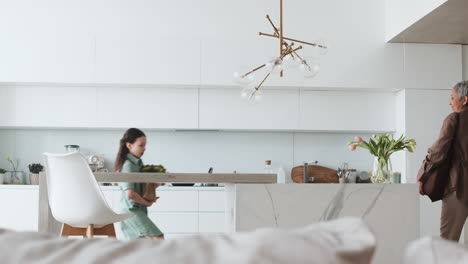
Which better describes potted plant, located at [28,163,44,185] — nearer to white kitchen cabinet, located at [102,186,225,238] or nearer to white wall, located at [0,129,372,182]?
white wall, located at [0,129,372,182]

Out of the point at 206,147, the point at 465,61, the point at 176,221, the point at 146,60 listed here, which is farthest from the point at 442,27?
the point at 176,221

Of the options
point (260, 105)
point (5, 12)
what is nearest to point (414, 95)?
point (260, 105)

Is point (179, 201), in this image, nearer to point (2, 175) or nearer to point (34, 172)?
point (34, 172)

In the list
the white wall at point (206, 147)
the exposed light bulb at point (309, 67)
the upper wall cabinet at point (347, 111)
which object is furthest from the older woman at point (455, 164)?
the white wall at point (206, 147)

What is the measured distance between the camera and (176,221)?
5816 mm

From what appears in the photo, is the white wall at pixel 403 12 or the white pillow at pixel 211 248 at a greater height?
the white wall at pixel 403 12

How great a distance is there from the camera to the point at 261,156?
6.33 meters

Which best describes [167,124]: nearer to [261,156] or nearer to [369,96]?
[261,156]

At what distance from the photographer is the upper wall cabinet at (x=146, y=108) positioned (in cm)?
587

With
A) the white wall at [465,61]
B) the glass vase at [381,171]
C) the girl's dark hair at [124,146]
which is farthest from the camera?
the white wall at [465,61]

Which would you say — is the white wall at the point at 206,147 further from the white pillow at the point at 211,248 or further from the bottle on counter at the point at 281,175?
the white pillow at the point at 211,248

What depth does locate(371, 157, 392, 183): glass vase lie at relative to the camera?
371 centimetres

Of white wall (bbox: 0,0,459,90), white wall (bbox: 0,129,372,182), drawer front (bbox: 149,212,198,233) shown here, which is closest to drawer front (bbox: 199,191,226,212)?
drawer front (bbox: 149,212,198,233)

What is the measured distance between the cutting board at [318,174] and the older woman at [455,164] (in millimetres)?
2525
